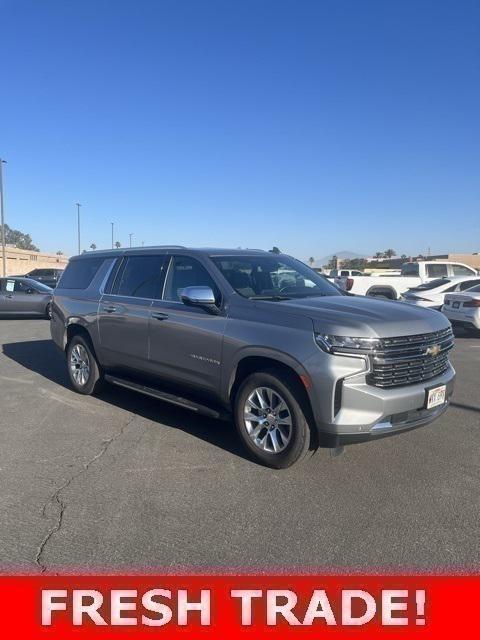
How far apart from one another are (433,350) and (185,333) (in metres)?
2.31

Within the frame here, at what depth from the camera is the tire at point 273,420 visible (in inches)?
165

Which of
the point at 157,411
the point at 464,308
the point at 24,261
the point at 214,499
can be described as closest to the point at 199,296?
the point at 214,499

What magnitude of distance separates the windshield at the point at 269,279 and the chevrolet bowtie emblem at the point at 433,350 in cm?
127

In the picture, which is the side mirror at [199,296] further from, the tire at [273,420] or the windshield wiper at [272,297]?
the tire at [273,420]

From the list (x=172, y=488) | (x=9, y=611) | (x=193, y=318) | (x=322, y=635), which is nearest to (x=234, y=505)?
(x=172, y=488)

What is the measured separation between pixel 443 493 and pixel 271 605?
1880 millimetres

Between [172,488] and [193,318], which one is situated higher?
[193,318]

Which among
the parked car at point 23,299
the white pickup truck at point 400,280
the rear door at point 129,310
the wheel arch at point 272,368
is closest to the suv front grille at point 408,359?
the wheel arch at point 272,368

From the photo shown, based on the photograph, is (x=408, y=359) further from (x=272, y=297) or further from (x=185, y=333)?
(x=185, y=333)

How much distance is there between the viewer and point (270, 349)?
4328 millimetres

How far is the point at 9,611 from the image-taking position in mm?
2701

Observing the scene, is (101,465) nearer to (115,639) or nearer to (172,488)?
(172,488)

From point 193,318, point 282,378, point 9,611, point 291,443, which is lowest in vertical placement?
point 9,611

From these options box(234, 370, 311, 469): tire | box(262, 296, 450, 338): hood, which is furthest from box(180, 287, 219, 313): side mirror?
box(234, 370, 311, 469): tire
